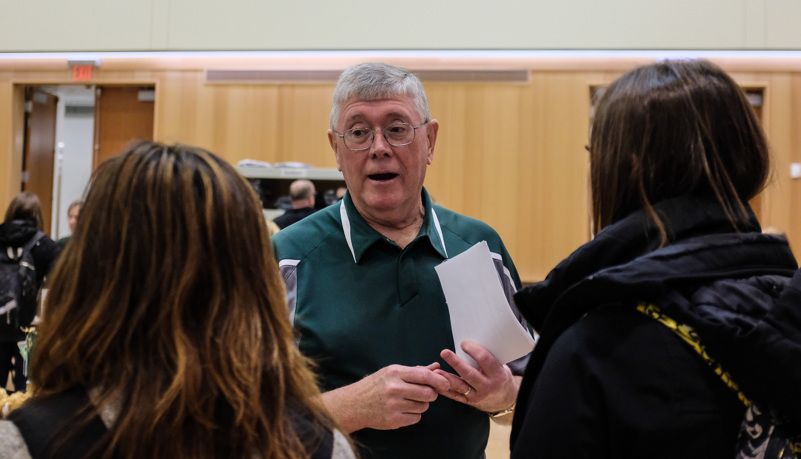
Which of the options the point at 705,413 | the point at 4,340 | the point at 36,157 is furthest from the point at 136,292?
the point at 36,157

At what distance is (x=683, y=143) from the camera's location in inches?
41.3

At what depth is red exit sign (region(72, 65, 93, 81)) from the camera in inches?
313

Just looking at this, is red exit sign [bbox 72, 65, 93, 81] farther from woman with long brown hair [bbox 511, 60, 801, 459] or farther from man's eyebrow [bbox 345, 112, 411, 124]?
woman with long brown hair [bbox 511, 60, 801, 459]

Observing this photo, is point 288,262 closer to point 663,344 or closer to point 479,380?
point 479,380

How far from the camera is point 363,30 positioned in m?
7.34

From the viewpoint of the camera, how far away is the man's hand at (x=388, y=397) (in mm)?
1457

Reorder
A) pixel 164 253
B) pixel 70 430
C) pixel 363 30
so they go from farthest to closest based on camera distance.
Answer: pixel 363 30
pixel 164 253
pixel 70 430

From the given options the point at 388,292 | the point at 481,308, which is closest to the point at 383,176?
the point at 388,292

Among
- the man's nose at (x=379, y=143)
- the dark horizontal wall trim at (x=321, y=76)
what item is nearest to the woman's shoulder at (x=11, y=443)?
the man's nose at (x=379, y=143)

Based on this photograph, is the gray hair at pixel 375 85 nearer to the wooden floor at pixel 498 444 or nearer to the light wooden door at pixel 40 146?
the wooden floor at pixel 498 444

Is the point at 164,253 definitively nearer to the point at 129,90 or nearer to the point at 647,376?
the point at 647,376

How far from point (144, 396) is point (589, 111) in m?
7.24

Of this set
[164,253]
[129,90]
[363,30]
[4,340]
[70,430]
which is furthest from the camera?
[129,90]

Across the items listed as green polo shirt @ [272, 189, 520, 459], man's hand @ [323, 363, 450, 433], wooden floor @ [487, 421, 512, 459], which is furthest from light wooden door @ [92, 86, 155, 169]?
man's hand @ [323, 363, 450, 433]
